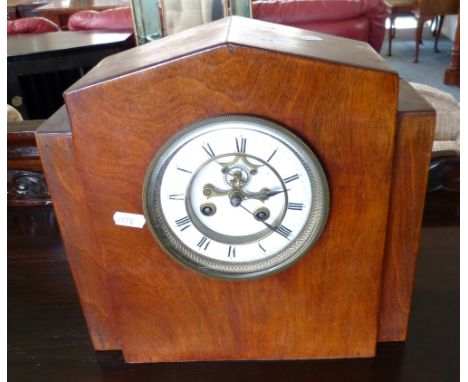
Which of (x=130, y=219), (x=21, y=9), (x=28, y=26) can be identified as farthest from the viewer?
(x=21, y=9)

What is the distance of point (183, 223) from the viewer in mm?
629

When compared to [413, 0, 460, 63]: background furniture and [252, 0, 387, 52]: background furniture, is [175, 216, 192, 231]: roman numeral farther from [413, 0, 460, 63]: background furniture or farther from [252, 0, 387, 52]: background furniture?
[413, 0, 460, 63]: background furniture

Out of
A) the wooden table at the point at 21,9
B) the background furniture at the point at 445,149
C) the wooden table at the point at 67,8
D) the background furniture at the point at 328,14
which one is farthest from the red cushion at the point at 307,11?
the wooden table at the point at 21,9

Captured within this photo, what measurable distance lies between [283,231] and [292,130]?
133mm

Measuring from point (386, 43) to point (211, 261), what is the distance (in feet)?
17.8

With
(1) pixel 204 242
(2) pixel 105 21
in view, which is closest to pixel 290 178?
(1) pixel 204 242

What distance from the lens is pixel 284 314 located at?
684mm

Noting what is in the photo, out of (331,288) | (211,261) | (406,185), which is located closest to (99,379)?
(211,261)

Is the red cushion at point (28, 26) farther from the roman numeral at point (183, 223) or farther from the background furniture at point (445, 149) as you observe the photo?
the roman numeral at point (183, 223)

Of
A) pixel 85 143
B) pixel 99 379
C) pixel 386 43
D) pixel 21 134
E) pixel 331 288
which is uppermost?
pixel 85 143

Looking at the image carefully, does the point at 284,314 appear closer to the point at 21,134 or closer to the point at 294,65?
the point at 294,65

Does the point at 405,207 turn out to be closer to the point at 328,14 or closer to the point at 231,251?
the point at 231,251

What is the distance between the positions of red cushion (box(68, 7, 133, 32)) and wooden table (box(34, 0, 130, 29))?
5.97ft

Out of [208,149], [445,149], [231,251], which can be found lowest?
[445,149]
